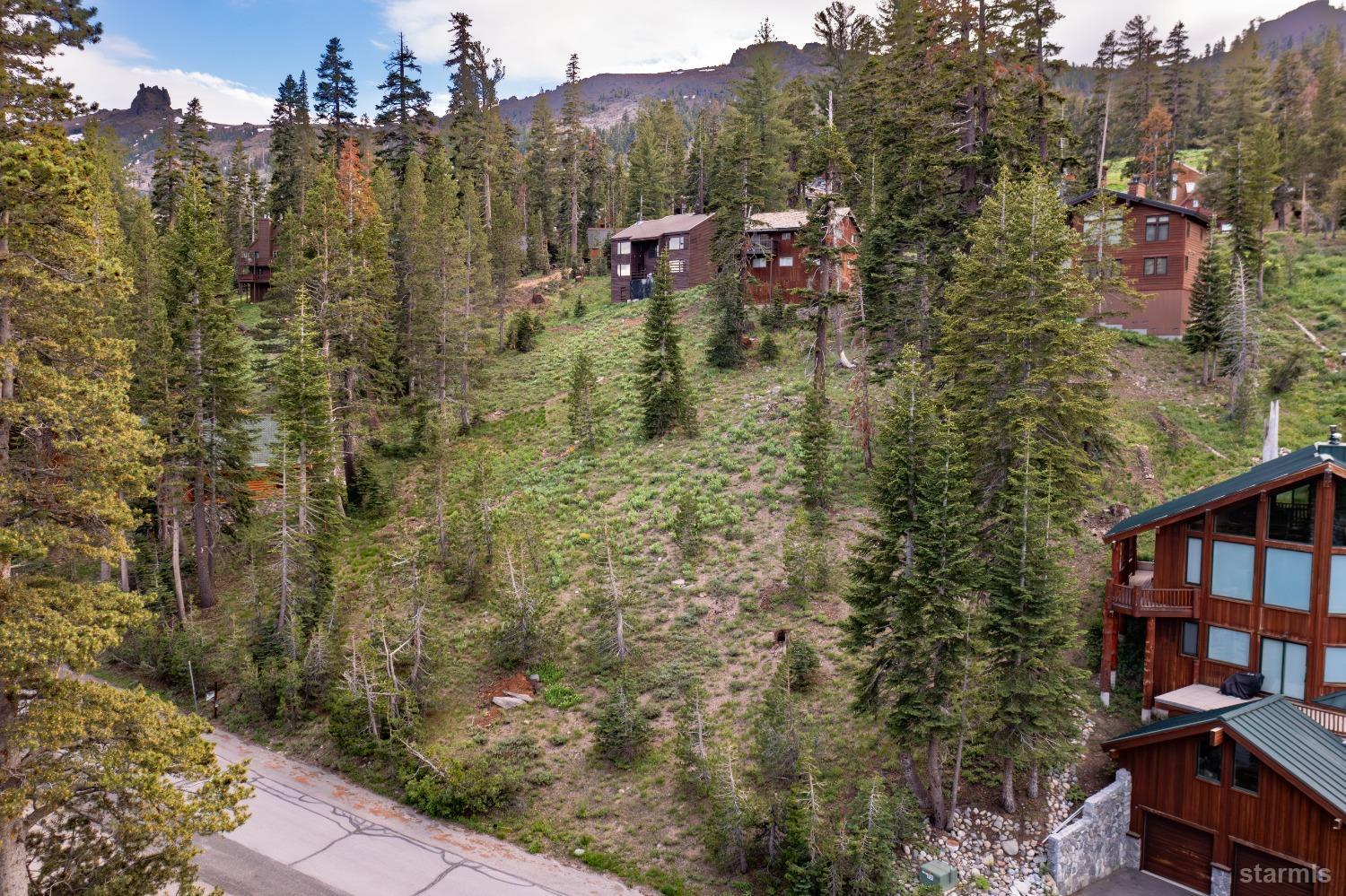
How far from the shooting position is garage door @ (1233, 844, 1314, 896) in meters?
16.6

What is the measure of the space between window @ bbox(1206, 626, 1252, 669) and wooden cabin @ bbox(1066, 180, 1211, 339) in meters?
24.5

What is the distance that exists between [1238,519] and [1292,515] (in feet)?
3.89

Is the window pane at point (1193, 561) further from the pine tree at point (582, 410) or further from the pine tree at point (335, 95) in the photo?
the pine tree at point (335, 95)

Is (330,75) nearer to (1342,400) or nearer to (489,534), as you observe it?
(489,534)

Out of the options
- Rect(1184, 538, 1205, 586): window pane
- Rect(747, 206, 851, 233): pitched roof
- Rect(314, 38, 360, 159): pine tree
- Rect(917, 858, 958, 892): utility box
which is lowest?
Rect(917, 858, 958, 892): utility box

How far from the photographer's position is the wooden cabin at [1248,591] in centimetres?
1895

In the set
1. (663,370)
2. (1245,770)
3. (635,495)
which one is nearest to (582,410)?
(663,370)

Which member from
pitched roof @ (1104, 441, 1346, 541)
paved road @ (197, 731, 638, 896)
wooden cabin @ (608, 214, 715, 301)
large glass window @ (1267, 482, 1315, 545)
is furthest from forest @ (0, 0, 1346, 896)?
wooden cabin @ (608, 214, 715, 301)

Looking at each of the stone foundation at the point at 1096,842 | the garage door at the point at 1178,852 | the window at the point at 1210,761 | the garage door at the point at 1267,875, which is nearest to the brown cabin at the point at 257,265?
the stone foundation at the point at 1096,842

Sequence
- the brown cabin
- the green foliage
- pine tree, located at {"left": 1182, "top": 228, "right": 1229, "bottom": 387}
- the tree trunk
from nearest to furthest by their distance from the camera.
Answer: the green foliage, the tree trunk, pine tree, located at {"left": 1182, "top": 228, "right": 1229, "bottom": 387}, the brown cabin

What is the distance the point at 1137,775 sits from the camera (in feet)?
63.2

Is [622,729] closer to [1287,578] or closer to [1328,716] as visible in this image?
[1328,716]

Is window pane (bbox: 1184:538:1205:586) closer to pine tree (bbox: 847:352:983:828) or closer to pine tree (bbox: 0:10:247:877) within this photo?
pine tree (bbox: 847:352:983:828)

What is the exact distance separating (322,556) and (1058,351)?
25.2 metres
